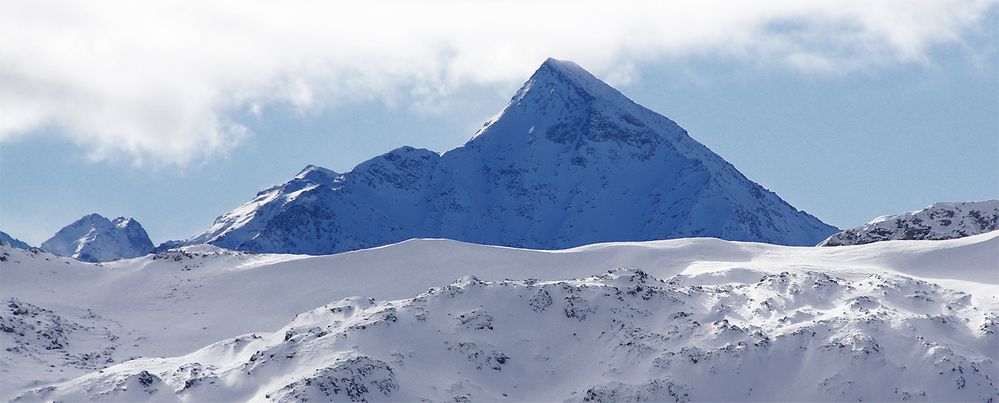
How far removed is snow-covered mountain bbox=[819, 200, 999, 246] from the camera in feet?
342

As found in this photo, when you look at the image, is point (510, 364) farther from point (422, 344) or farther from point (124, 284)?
point (124, 284)

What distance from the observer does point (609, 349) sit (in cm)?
4159

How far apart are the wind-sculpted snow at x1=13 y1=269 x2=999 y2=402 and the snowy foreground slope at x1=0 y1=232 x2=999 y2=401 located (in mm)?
69

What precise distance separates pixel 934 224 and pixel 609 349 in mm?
74282

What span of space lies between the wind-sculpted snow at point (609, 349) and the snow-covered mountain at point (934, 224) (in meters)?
61.1

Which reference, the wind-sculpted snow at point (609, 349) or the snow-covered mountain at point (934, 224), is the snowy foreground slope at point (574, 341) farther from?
the snow-covered mountain at point (934, 224)

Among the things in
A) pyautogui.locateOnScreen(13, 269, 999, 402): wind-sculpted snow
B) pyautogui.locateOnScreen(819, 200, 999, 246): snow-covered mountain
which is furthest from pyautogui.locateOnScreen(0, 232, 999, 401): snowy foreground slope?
pyautogui.locateOnScreen(819, 200, 999, 246): snow-covered mountain

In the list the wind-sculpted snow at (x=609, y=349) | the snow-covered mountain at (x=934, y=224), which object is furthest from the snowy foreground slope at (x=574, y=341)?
the snow-covered mountain at (x=934, y=224)

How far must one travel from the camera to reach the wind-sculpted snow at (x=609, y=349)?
37.9m

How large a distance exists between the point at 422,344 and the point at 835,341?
1391 cm

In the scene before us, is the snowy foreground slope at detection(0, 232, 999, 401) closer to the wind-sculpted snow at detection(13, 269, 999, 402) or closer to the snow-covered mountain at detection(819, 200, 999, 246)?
the wind-sculpted snow at detection(13, 269, 999, 402)

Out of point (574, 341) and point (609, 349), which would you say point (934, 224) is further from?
point (609, 349)

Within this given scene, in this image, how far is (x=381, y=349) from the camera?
132ft

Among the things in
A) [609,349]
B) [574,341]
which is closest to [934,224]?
[574,341]
